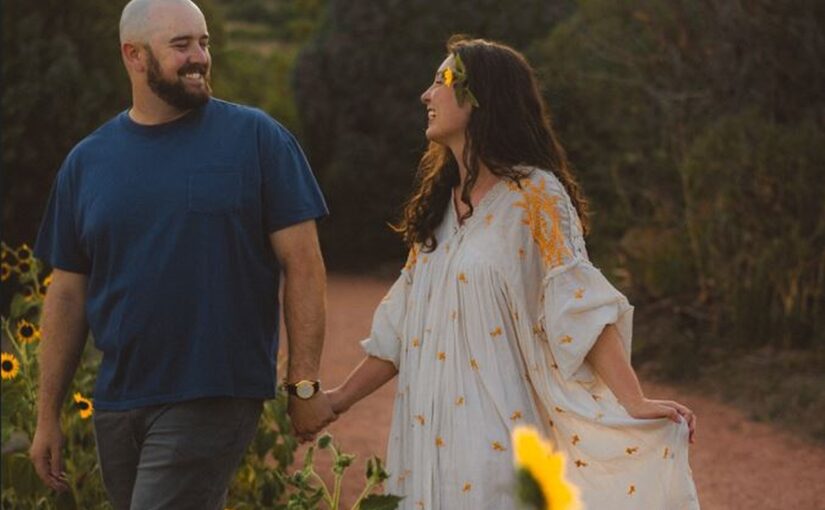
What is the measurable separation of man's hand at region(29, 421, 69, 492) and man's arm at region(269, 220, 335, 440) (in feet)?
1.88

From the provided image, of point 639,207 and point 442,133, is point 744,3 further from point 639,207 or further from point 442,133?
point 442,133

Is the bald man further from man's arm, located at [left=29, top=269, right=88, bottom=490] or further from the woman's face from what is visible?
the woman's face

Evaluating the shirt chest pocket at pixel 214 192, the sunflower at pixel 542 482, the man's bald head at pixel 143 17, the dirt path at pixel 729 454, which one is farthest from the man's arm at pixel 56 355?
the dirt path at pixel 729 454

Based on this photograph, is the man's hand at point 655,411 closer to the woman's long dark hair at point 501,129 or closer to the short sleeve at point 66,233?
the woman's long dark hair at point 501,129

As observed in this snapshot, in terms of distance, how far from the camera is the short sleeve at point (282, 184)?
3.16m

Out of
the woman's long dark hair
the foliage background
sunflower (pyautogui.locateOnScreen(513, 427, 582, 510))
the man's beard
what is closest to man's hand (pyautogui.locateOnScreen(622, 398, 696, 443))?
the woman's long dark hair

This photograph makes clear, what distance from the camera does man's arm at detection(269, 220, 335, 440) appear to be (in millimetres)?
3184

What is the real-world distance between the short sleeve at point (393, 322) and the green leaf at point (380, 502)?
1.62ft

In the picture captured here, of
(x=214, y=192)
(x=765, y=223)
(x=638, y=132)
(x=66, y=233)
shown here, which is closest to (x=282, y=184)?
(x=214, y=192)

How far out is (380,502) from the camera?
10.2 feet

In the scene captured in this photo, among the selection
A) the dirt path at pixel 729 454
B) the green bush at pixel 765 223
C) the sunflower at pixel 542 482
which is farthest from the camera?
the green bush at pixel 765 223

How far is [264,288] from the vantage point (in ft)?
10.5

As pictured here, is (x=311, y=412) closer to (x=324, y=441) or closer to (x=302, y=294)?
(x=324, y=441)

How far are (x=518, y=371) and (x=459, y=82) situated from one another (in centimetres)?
66
